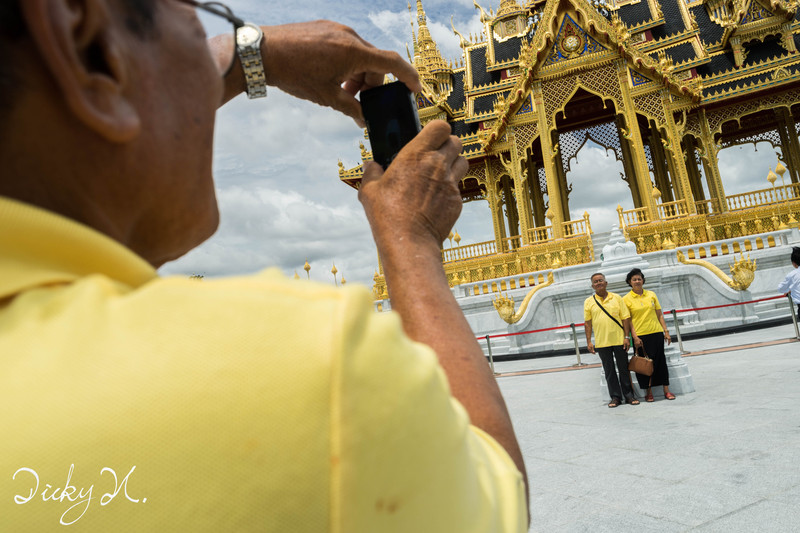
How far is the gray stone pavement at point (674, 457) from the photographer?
246 centimetres

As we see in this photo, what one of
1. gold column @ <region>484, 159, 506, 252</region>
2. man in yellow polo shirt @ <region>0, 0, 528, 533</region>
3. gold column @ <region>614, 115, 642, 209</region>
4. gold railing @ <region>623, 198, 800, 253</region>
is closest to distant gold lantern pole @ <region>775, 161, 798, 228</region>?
gold railing @ <region>623, 198, 800, 253</region>

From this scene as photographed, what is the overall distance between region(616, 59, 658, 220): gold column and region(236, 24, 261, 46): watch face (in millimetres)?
14565

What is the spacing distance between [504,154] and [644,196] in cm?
430

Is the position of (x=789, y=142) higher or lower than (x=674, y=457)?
higher

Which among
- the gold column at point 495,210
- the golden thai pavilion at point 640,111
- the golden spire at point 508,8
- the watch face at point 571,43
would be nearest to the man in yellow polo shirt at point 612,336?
the golden thai pavilion at point 640,111

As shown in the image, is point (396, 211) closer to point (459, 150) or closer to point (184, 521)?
point (459, 150)

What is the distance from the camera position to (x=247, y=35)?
1.05 meters

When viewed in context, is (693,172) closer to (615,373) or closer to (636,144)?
(636,144)

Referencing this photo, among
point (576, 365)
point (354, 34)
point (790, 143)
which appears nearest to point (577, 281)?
point (576, 365)

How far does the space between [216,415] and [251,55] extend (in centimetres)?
87

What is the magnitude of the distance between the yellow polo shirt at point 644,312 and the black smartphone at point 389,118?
17.9 feet

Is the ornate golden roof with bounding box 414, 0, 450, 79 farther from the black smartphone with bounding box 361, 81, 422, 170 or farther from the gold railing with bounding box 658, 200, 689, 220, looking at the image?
the black smartphone with bounding box 361, 81, 422, 170

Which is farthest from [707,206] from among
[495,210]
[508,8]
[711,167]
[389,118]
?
[389,118]

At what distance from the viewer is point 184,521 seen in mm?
401
